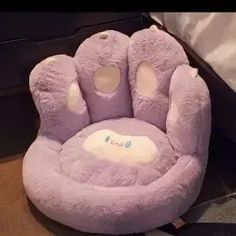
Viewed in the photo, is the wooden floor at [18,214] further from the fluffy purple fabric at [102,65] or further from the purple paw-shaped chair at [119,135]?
the fluffy purple fabric at [102,65]

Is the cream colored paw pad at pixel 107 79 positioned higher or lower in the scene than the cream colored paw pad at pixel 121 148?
higher

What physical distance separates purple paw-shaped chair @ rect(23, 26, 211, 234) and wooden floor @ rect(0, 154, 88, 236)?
4 cm

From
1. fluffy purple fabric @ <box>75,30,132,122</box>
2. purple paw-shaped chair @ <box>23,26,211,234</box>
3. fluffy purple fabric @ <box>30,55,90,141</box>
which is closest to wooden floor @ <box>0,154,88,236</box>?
purple paw-shaped chair @ <box>23,26,211,234</box>

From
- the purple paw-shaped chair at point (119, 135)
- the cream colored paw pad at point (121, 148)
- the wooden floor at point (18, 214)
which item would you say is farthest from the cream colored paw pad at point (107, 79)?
the wooden floor at point (18, 214)

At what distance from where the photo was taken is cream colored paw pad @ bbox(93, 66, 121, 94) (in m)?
1.31

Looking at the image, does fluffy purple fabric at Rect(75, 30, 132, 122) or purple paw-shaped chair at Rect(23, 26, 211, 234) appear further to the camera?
fluffy purple fabric at Rect(75, 30, 132, 122)

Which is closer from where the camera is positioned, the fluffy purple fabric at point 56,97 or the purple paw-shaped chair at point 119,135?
the purple paw-shaped chair at point 119,135

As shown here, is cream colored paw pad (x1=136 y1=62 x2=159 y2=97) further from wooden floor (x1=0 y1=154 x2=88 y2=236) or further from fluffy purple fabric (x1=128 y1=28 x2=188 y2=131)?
wooden floor (x1=0 y1=154 x2=88 y2=236)

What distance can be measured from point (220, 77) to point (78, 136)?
39cm

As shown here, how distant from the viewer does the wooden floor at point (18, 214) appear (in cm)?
120

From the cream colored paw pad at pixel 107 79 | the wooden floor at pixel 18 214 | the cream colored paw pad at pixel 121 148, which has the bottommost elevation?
the wooden floor at pixel 18 214

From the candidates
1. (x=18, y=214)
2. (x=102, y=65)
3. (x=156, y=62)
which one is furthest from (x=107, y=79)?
(x=18, y=214)

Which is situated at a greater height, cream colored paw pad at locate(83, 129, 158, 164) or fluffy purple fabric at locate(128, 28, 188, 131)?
fluffy purple fabric at locate(128, 28, 188, 131)
